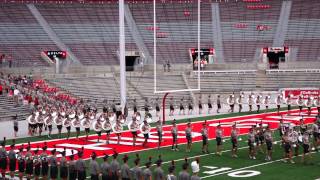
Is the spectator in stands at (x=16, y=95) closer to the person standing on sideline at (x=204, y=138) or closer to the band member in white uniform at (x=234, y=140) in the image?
the person standing on sideline at (x=204, y=138)

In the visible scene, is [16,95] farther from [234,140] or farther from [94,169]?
[94,169]

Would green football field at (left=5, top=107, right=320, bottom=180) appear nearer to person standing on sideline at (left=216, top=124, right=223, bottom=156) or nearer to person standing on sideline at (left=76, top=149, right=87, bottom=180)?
person standing on sideline at (left=216, top=124, right=223, bottom=156)

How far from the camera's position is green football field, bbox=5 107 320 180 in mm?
15723

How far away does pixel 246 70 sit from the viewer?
39.8 m

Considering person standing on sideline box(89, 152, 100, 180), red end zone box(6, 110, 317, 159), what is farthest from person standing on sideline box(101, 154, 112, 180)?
red end zone box(6, 110, 317, 159)

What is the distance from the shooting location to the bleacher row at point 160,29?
139 feet

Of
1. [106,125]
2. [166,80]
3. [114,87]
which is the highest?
[166,80]

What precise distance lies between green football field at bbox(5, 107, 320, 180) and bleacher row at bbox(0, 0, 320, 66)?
74.7 ft

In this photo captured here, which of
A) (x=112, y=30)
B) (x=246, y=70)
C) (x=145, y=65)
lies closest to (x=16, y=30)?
(x=112, y=30)

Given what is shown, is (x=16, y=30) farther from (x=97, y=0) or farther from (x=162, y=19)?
(x=162, y=19)

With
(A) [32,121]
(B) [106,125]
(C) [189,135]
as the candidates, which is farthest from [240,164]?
(A) [32,121]

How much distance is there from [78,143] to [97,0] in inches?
1071

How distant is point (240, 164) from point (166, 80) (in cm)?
2113

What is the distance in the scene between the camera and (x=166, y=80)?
125ft
